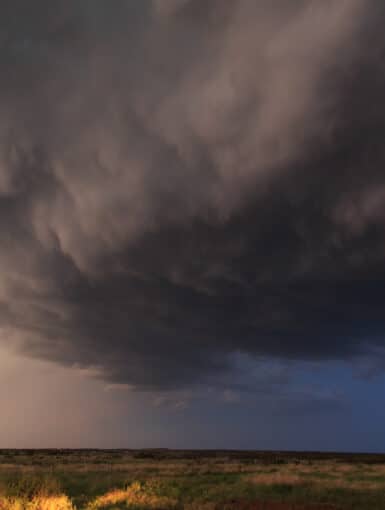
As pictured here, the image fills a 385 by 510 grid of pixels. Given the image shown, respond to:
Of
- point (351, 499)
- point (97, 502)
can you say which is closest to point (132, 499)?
point (97, 502)

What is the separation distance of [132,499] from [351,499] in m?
10.7

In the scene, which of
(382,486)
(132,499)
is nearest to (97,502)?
(132,499)

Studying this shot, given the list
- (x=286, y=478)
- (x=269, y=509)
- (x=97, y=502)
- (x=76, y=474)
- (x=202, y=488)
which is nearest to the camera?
(x=269, y=509)

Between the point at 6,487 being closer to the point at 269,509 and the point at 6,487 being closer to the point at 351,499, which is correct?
the point at 269,509

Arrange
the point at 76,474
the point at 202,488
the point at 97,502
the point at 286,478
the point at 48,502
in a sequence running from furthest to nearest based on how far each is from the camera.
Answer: the point at 76,474 → the point at 286,478 → the point at 202,488 → the point at 97,502 → the point at 48,502

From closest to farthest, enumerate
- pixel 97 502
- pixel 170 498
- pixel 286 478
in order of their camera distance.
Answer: pixel 97 502, pixel 170 498, pixel 286 478

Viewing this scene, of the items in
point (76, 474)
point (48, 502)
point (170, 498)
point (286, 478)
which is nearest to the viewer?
point (48, 502)

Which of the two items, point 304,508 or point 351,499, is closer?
point 304,508

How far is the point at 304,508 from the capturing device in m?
19.2

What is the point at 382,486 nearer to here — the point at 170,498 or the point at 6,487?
the point at 170,498

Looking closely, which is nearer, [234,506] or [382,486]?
[234,506]

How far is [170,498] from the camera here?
22.0m

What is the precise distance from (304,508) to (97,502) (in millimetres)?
9010

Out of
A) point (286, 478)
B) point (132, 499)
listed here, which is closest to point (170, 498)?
point (132, 499)
